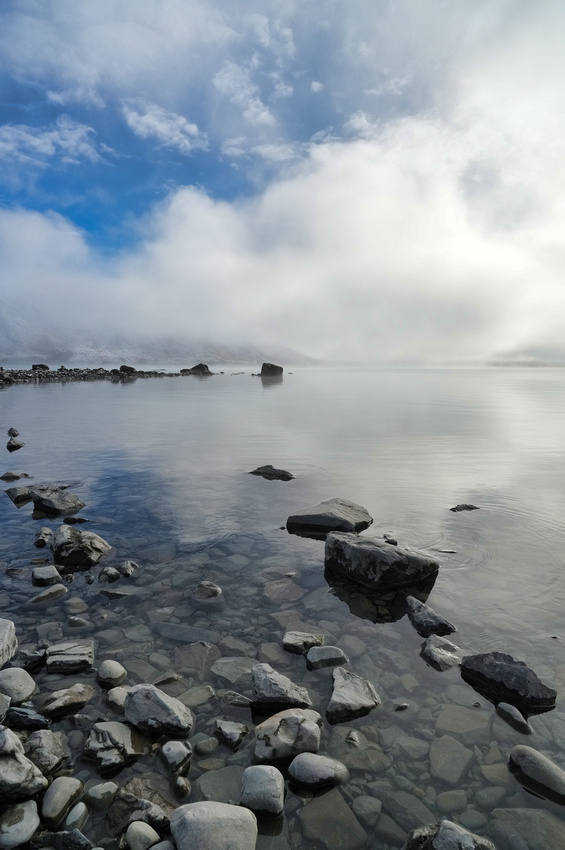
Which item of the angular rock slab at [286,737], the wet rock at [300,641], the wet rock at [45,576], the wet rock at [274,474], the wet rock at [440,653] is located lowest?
the wet rock at [274,474]

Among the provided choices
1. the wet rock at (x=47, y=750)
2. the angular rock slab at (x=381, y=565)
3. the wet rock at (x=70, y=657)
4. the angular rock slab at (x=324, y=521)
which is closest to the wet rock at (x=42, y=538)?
the wet rock at (x=70, y=657)

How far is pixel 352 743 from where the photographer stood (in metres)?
4.67

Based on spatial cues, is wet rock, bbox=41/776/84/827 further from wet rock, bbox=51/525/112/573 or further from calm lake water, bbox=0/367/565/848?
wet rock, bbox=51/525/112/573

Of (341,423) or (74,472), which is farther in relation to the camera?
(341,423)

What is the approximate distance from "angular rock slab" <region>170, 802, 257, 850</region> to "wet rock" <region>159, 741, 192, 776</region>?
0.59 metres

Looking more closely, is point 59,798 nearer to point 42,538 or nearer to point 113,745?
point 113,745

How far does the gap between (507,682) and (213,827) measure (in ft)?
12.3

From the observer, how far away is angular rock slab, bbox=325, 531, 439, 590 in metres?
8.13

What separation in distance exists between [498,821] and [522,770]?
A: 67 centimetres

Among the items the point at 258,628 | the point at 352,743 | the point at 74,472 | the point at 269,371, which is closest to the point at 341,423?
the point at 74,472

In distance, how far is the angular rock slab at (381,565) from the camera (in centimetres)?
813

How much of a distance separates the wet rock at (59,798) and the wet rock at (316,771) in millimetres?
1968

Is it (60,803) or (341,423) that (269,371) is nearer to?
(341,423)

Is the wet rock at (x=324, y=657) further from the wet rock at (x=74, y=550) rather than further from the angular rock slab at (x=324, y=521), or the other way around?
the wet rock at (x=74, y=550)
